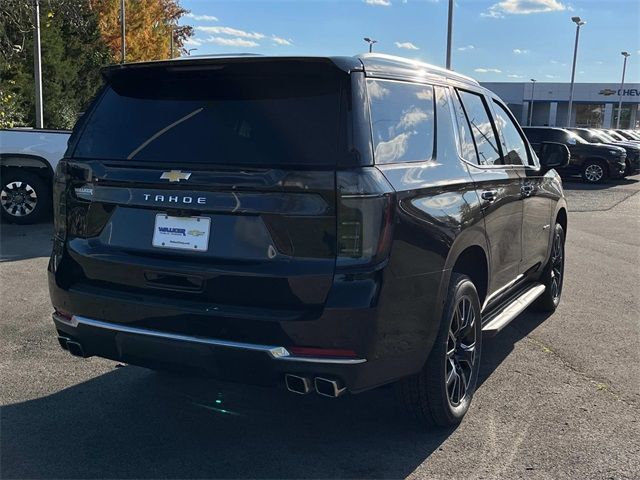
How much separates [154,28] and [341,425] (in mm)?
43145

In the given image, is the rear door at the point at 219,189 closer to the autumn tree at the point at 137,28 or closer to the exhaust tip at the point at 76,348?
the exhaust tip at the point at 76,348

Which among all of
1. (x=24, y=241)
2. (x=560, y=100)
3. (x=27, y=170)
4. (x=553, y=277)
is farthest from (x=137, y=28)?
(x=560, y=100)

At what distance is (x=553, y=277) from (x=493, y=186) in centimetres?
232

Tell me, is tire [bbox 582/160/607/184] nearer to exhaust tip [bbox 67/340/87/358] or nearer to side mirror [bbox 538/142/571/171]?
side mirror [bbox 538/142/571/171]

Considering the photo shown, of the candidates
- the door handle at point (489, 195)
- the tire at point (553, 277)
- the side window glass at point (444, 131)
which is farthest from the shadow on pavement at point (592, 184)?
the side window glass at point (444, 131)

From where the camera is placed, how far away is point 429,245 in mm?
3131

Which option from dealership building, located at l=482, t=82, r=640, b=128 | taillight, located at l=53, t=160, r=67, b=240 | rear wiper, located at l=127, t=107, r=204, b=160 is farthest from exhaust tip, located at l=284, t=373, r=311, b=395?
dealership building, located at l=482, t=82, r=640, b=128

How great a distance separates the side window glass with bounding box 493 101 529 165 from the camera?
15.8 ft

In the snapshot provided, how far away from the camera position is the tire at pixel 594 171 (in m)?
20.7

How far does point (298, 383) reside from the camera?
2873mm

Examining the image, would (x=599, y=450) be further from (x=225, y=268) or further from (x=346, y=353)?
(x=225, y=268)

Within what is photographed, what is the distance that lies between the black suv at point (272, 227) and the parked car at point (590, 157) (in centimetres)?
1834

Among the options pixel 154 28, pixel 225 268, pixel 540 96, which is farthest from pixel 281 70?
pixel 540 96

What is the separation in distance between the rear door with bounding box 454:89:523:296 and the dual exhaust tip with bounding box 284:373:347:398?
5.13ft
